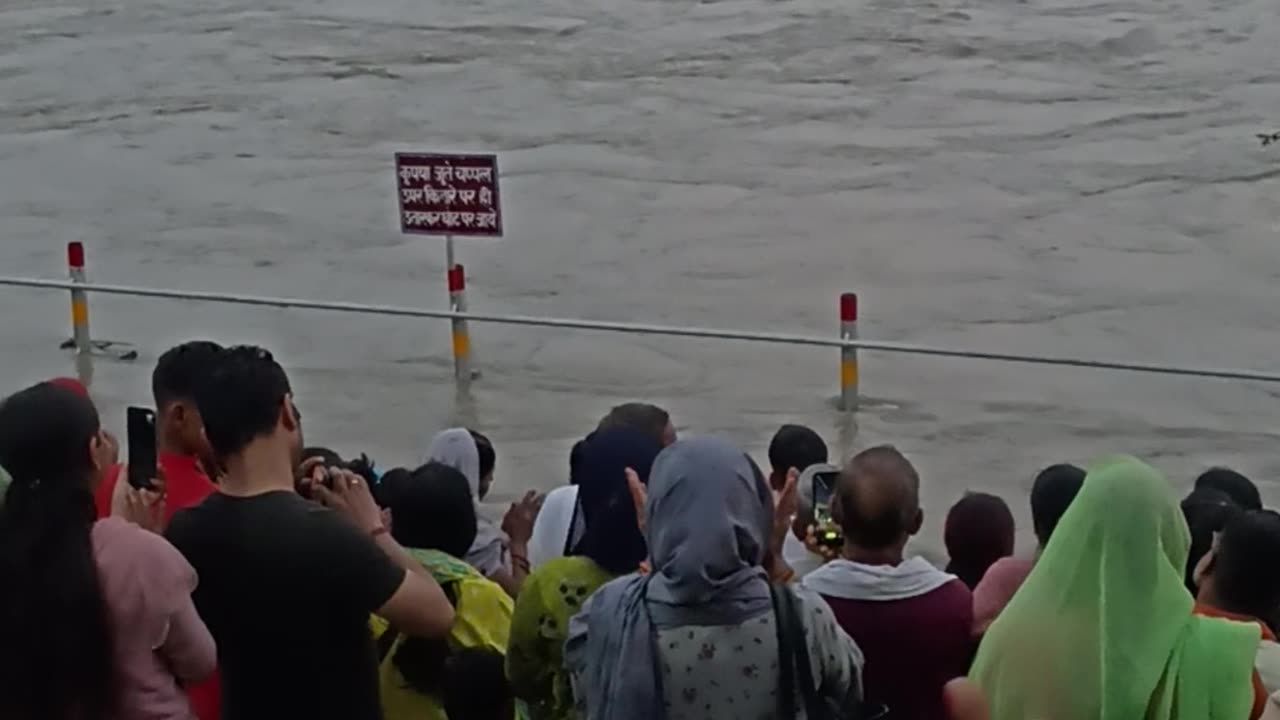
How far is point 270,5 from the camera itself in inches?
1233

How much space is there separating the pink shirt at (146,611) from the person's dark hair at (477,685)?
1.92 ft

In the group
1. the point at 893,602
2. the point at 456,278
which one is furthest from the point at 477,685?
the point at 456,278

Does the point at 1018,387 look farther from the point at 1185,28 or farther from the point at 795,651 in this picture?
the point at 1185,28

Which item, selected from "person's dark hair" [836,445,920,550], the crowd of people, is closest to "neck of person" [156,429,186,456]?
the crowd of people

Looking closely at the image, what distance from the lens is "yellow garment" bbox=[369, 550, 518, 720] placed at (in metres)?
4.02

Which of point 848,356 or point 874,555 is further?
point 848,356

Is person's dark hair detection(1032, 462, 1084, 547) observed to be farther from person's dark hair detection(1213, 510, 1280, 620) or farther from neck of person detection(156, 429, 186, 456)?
neck of person detection(156, 429, 186, 456)

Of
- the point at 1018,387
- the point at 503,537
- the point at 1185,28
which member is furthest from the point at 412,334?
the point at 1185,28

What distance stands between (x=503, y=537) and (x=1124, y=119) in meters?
17.0

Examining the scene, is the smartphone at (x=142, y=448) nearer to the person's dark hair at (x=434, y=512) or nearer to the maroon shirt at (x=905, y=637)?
the person's dark hair at (x=434, y=512)

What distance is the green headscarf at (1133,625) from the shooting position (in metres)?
3.24

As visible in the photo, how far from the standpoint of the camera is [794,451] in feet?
19.4

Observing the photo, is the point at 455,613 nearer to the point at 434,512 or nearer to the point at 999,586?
the point at 434,512

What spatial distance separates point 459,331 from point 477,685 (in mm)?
7168
